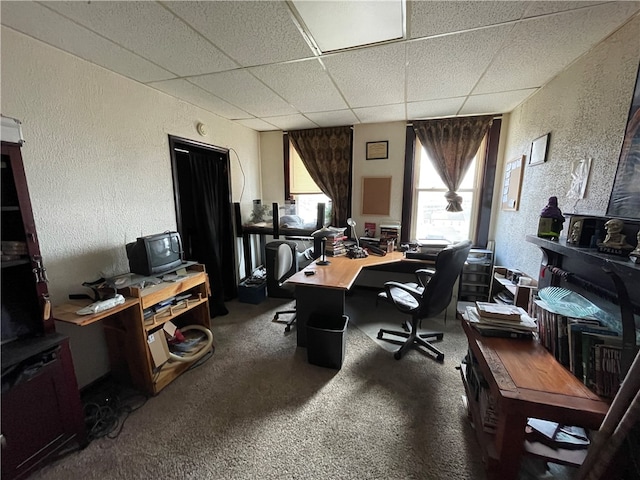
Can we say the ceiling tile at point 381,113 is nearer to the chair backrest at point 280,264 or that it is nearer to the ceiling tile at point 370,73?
the ceiling tile at point 370,73

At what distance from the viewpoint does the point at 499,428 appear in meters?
1.17

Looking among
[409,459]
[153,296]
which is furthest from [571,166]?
[153,296]

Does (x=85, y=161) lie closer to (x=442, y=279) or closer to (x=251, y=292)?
(x=251, y=292)

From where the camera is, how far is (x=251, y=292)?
3.27 metres

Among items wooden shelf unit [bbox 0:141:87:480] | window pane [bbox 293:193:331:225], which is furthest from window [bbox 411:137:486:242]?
wooden shelf unit [bbox 0:141:87:480]

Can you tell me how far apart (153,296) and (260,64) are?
6.09 feet

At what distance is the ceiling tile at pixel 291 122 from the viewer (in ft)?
9.97

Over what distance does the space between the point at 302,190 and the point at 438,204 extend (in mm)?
1954

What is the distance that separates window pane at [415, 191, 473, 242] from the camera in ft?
10.7

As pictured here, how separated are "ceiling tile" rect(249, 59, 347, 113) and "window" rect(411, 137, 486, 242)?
1.42 metres

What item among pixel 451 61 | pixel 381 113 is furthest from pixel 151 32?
pixel 381 113

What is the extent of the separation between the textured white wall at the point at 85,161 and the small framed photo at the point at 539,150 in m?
3.30

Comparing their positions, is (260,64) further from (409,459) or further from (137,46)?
(409,459)

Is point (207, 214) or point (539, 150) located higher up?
point (539, 150)
